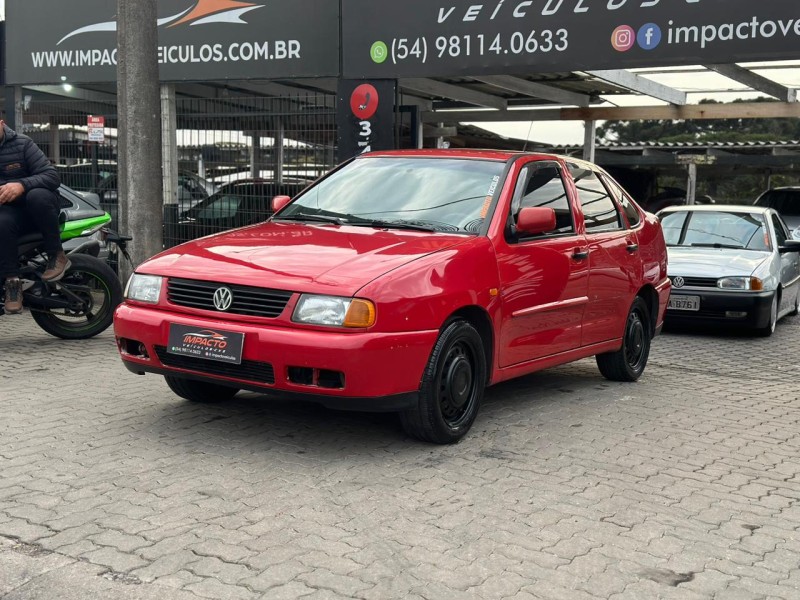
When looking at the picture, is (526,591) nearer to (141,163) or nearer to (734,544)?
(734,544)

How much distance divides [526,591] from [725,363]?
19.3ft

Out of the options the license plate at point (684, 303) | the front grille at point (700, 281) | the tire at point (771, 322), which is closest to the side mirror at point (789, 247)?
the tire at point (771, 322)

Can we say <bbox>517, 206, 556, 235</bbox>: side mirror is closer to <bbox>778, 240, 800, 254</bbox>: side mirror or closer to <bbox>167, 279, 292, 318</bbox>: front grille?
<bbox>167, 279, 292, 318</bbox>: front grille

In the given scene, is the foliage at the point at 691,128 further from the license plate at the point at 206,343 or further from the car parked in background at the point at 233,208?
the license plate at the point at 206,343

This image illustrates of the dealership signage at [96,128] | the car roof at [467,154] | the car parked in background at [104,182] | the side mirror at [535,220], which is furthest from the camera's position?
the car parked in background at [104,182]

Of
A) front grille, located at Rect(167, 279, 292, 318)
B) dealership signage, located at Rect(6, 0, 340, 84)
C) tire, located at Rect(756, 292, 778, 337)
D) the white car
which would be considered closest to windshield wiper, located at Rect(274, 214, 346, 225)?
front grille, located at Rect(167, 279, 292, 318)

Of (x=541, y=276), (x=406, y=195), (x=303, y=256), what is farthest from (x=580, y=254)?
(x=303, y=256)

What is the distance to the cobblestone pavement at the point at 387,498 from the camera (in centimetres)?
359

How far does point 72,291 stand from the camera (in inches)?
332

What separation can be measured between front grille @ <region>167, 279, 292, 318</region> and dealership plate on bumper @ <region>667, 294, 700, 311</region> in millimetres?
6621

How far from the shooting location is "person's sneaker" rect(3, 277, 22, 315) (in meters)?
7.74

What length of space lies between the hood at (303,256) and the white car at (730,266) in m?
5.65

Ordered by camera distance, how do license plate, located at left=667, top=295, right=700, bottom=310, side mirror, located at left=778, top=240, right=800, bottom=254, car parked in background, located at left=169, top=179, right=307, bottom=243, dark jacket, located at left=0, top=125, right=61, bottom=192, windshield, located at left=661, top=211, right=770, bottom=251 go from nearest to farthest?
dark jacket, located at left=0, top=125, right=61, bottom=192 < license plate, located at left=667, top=295, right=700, bottom=310 < side mirror, located at left=778, top=240, right=800, bottom=254 < windshield, located at left=661, top=211, right=770, bottom=251 < car parked in background, located at left=169, top=179, right=307, bottom=243

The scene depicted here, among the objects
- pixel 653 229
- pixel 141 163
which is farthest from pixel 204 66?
pixel 653 229
